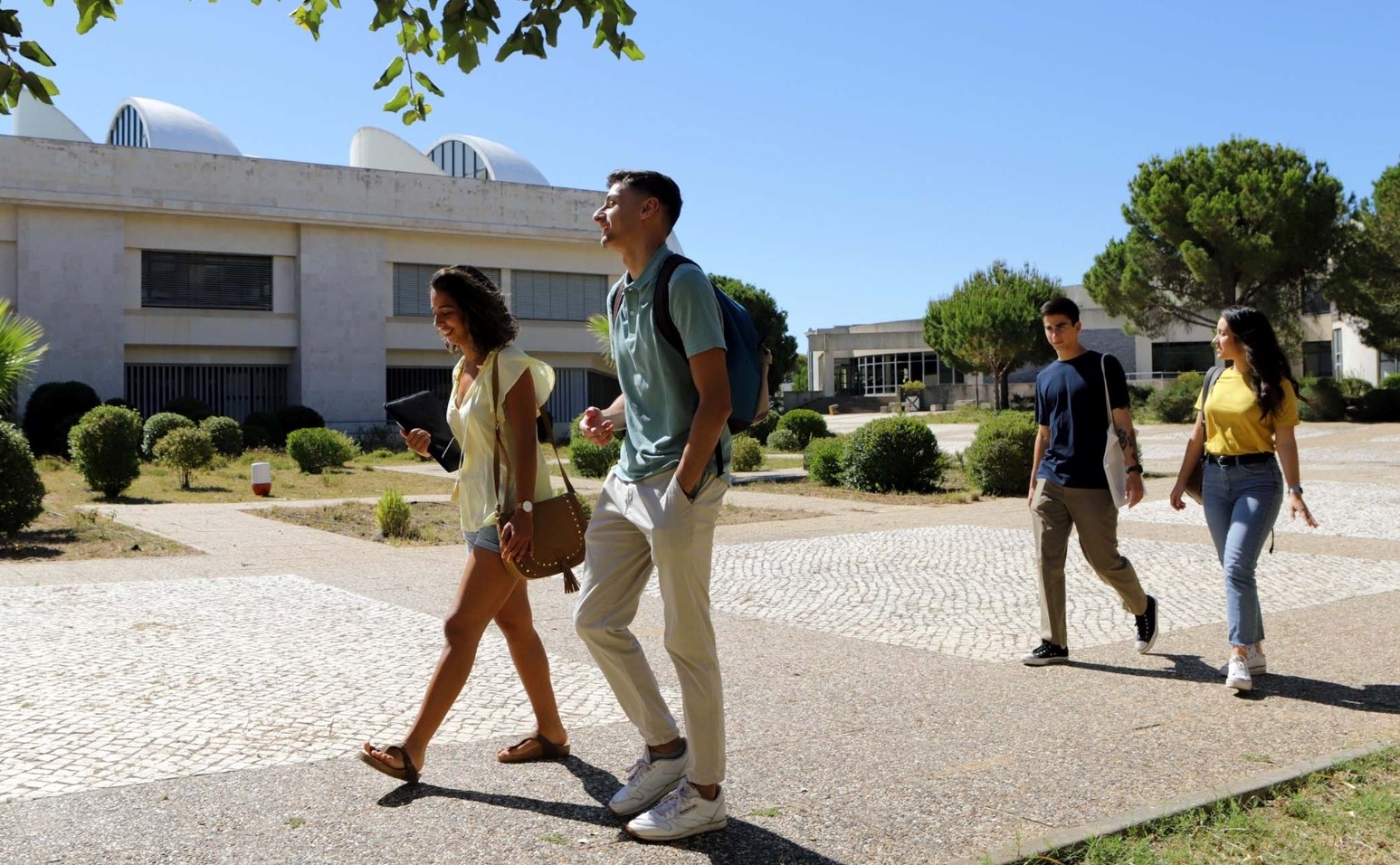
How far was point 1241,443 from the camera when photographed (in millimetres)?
5637

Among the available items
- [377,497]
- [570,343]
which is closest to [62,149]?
[570,343]

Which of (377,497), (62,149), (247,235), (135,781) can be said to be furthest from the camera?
(247,235)

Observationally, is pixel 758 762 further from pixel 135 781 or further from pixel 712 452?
pixel 135 781

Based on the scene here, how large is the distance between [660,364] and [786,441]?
84.6 ft

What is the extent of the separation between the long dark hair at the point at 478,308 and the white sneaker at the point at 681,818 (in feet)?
5.41

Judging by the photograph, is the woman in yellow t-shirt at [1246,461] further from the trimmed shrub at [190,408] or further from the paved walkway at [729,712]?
the trimmed shrub at [190,408]

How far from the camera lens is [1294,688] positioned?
5.48m

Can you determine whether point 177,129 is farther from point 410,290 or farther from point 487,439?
point 487,439

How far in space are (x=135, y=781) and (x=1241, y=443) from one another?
492 centimetres

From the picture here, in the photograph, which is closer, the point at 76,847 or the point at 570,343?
the point at 76,847

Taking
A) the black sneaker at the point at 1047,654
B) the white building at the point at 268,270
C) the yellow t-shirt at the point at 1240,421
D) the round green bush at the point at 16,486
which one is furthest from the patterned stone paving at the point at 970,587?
the white building at the point at 268,270

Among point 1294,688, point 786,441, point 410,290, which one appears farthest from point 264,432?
point 1294,688

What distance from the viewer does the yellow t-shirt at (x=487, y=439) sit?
4.02 m

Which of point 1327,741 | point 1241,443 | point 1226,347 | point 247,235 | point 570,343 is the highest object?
point 247,235
